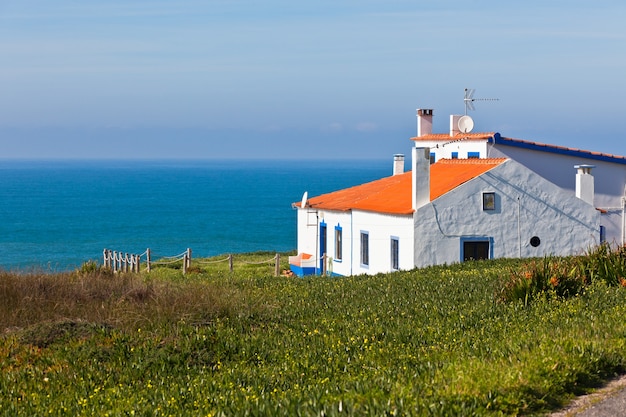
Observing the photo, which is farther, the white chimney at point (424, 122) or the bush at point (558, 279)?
the white chimney at point (424, 122)

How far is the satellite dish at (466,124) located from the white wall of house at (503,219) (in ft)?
30.3

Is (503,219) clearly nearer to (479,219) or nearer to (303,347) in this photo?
(479,219)

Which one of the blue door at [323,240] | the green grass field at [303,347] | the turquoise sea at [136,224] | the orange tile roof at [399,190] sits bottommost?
the turquoise sea at [136,224]

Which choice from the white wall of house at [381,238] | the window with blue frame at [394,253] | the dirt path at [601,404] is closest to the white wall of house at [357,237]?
the white wall of house at [381,238]

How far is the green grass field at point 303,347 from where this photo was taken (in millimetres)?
9609

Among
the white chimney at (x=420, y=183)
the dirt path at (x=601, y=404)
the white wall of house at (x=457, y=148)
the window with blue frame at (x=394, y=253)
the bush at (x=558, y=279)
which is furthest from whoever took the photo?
the white wall of house at (x=457, y=148)

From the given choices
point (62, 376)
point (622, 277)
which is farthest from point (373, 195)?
point (62, 376)

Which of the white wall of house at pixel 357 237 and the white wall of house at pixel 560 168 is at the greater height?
the white wall of house at pixel 560 168

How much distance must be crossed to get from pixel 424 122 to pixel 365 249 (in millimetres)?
12813

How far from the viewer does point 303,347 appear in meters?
13.6

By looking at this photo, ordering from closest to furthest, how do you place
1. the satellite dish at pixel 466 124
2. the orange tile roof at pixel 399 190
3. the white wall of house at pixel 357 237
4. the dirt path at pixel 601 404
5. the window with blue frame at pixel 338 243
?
1. the dirt path at pixel 601 404
2. the white wall of house at pixel 357 237
3. the orange tile roof at pixel 399 190
4. the window with blue frame at pixel 338 243
5. the satellite dish at pixel 466 124

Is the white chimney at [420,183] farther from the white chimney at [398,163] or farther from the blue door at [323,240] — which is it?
the white chimney at [398,163]

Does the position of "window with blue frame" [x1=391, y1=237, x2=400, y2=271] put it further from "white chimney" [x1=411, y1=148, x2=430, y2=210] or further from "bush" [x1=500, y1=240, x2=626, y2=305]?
"bush" [x1=500, y1=240, x2=626, y2=305]

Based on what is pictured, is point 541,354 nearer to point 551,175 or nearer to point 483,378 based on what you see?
point 483,378
